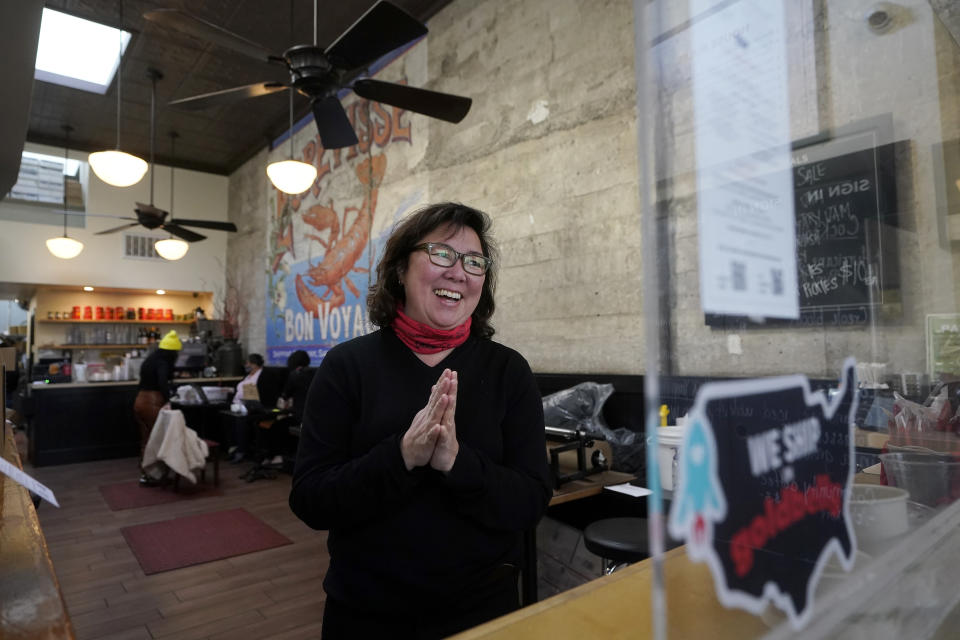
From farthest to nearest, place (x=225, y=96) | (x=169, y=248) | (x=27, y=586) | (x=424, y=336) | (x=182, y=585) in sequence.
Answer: (x=169, y=248), (x=225, y=96), (x=182, y=585), (x=424, y=336), (x=27, y=586)

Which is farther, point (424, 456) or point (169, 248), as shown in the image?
point (169, 248)

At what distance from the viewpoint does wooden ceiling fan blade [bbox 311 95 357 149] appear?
328cm

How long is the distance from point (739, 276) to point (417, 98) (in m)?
3.00

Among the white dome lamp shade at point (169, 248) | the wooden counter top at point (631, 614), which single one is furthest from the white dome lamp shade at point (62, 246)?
the wooden counter top at point (631, 614)

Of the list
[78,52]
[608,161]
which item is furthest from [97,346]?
[608,161]

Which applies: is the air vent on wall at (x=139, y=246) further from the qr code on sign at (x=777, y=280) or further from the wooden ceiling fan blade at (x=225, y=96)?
the qr code on sign at (x=777, y=280)

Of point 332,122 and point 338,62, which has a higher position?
point 338,62

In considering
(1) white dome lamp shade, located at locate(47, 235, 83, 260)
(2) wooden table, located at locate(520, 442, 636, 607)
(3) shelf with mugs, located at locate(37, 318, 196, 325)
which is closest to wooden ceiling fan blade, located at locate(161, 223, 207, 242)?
(1) white dome lamp shade, located at locate(47, 235, 83, 260)

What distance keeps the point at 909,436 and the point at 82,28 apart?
291 inches

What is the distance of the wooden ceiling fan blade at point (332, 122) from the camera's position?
3.28 meters

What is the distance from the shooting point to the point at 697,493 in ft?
1.21

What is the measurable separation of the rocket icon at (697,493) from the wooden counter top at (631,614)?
1 cm

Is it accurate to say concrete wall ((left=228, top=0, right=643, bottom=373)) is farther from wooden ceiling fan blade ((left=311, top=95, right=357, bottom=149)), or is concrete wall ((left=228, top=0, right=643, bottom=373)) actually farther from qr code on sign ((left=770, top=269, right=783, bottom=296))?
qr code on sign ((left=770, top=269, right=783, bottom=296))

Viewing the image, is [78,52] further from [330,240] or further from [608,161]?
[608,161]
